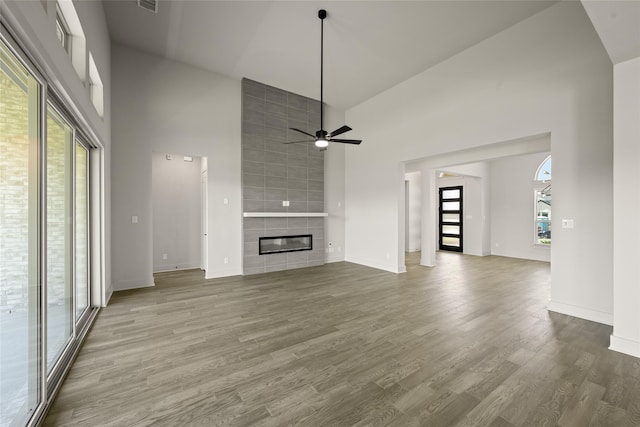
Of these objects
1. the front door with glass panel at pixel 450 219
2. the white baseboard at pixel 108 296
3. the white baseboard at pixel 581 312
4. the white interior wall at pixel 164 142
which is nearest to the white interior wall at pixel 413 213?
the front door with glass panel at pixel 450 219

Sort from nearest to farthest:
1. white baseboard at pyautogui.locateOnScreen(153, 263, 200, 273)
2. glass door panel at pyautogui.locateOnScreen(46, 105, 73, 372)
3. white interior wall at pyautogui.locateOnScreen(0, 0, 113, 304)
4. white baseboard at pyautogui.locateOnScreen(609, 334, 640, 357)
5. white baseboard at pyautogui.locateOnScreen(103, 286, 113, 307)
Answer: white interior wall at pyautogui.locateOnScreen(0, 0, 113, 304)
glass door panel at pyautogui.locateOnScreen(46, 105, 73, 372)
white baseboard at pyautogui.locateOnScreen(609, 334, 640, 357)
white baseboard at pyautogui.locateOnScreen(103, 286, 113, 307)
white baseboard at pyautogui.locateOnScreen(153, 263, 200, 273)

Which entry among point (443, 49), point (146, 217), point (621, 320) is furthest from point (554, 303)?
point (146, 217)

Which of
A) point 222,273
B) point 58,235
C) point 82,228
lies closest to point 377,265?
point 222,273

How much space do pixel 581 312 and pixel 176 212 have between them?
748 centimetres

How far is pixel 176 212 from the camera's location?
6418mm

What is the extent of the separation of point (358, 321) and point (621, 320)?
2618 mm

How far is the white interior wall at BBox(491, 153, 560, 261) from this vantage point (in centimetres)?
784

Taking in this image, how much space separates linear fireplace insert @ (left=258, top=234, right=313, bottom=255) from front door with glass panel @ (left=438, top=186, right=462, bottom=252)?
562cm

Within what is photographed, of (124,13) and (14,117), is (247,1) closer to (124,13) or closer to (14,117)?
(124,13)

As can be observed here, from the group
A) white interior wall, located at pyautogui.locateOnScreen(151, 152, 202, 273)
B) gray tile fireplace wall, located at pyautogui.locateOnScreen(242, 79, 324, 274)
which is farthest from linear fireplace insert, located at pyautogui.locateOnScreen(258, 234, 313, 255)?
white interior wall, located at pyautogui.locateOnScreen(151, 152, 202, 273)

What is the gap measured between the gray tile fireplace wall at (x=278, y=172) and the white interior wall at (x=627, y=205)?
523 centimetres

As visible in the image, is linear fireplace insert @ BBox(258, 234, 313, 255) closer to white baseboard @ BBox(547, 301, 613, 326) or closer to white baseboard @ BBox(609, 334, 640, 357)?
white baseboard @ BBox(547, 301, 613, 326)

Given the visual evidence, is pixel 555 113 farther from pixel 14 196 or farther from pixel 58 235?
pixel 58 235

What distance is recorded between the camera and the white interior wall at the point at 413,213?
9727 millimetres
